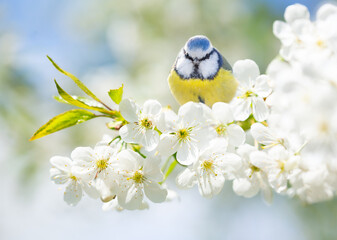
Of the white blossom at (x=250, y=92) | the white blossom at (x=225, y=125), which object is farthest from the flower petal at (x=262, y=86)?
the white blossom at (x=225, y=125)

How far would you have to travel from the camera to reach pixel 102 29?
370 centimetres

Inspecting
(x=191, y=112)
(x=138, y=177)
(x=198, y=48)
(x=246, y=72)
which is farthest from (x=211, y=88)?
(x=138, y=177)

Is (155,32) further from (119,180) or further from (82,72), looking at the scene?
(119,180)

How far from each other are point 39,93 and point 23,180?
732 mm

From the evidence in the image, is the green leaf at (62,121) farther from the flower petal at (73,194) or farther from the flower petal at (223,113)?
the flower petal at (223,113)

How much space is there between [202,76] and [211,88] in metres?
0.07

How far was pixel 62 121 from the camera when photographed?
114 cm

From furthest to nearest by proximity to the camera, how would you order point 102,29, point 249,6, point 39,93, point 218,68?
point 102,29
point 249,6
point 39,93
point 218,68

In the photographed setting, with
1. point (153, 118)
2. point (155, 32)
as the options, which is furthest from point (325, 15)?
point (155, 32)

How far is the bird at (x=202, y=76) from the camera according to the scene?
1601mm

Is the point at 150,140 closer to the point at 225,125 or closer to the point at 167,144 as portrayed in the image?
the point at 167,144

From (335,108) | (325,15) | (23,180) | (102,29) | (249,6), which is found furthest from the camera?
(102,29)

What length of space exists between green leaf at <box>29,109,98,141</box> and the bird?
0.56 meters

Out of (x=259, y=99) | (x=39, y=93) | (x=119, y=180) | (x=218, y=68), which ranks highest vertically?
(x=39, y=93)
